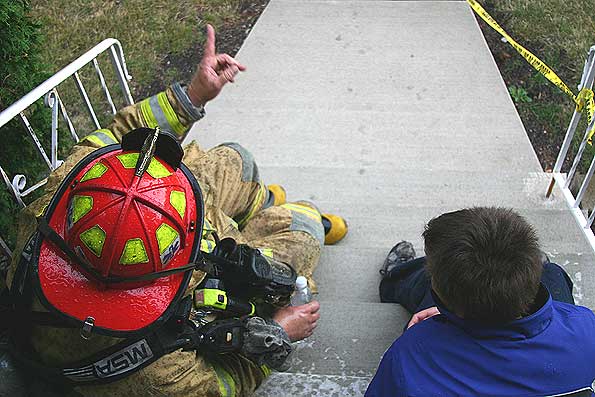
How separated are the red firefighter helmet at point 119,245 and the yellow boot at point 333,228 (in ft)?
5.17

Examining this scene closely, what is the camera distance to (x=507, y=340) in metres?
1.58

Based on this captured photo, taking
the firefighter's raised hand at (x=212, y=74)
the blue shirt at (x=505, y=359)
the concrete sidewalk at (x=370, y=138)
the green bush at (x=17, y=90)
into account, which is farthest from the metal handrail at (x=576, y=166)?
the green bush at (x=17, y=90)

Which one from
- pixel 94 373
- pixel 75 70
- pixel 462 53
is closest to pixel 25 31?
pixel 75 70

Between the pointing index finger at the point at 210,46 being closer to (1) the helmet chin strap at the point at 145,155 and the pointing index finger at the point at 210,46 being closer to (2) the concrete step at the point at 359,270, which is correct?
(1) the helmet chin strap at the point at 145,155

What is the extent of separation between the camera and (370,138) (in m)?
4.01

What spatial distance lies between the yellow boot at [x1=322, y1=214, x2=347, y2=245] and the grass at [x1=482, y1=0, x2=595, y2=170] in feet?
5.76

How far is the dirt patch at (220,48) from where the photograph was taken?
4.96m

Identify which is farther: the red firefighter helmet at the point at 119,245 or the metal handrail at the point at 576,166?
the metal handrail at the point at 576,166

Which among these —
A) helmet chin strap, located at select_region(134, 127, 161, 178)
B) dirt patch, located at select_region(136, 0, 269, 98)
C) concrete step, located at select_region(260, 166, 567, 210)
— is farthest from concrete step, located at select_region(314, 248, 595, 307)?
dirt patch, located at select_region(136, 0, 269, 98)

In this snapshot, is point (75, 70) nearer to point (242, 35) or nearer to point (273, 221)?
point (273, 221)

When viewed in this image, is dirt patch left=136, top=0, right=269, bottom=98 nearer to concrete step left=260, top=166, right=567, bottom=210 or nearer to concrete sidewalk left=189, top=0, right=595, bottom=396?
concrete sidewalk left=189, top=0, right=595, bottom=396

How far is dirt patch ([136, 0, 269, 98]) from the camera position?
4965mm

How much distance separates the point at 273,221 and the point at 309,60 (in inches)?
93.4

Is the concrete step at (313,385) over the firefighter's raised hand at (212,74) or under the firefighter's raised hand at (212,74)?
under
